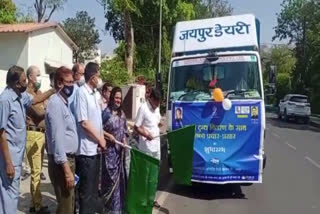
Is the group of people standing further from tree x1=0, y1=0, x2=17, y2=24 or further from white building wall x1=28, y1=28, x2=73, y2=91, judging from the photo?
tree x1=0, y1=0, x2=17, y2=24

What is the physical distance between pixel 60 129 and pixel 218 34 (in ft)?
19.9

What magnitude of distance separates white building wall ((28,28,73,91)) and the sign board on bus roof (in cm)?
1462

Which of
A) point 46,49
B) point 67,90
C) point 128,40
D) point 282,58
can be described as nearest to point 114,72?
point 46,49

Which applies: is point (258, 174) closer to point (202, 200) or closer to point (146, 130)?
point (202, 200)

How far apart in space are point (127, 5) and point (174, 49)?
69.1 feet

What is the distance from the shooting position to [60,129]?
5461 millimetres

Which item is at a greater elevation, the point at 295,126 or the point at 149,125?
the point at 149,125

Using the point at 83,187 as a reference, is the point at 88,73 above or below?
above

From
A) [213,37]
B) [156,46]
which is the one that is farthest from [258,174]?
[156,46]

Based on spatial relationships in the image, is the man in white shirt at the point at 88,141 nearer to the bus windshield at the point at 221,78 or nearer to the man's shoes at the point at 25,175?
the man's shoes at the point at 25,175

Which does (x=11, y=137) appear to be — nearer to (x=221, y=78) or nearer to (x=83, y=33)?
(x=221, y=78)

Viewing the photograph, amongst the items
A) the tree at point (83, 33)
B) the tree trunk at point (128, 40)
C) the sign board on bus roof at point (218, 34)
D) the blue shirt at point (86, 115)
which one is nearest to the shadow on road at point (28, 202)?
the blue shirt at point (86, 115)

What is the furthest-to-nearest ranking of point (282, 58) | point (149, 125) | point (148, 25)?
point (282, 58) → point (148, 25) → point (149, 125)

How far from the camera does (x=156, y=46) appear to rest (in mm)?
40000
